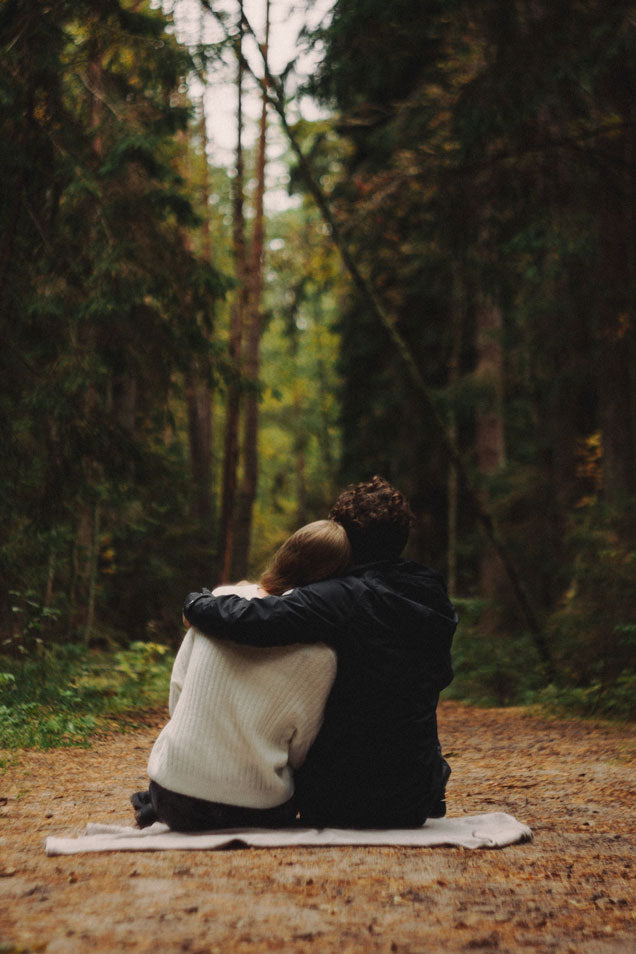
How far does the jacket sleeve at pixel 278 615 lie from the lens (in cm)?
382

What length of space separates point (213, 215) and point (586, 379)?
40.5 ft

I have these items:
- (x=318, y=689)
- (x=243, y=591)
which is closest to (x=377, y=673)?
(x=318, y=689)

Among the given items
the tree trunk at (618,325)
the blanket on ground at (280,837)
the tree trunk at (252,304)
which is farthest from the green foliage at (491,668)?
the tree trunk at (252,304)

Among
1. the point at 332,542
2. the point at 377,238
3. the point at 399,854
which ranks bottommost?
the point at 399,854

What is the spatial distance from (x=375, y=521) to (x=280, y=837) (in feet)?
4.45

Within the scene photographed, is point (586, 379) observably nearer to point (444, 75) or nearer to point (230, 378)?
point (444, 75)

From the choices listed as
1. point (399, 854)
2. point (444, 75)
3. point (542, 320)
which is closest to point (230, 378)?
point (542, 320)

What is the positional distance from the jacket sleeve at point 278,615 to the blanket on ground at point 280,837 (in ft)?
2.60

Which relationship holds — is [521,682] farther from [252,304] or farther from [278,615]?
[252,304]

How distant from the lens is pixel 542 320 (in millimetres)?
13773

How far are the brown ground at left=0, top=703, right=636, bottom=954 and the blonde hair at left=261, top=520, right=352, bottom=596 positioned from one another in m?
1.09

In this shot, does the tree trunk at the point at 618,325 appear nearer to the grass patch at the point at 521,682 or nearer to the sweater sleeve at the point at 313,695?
the grass patch at the point at 521,682

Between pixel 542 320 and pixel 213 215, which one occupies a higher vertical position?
pixel 213 215

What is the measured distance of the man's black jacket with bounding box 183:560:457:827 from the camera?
3.98m
